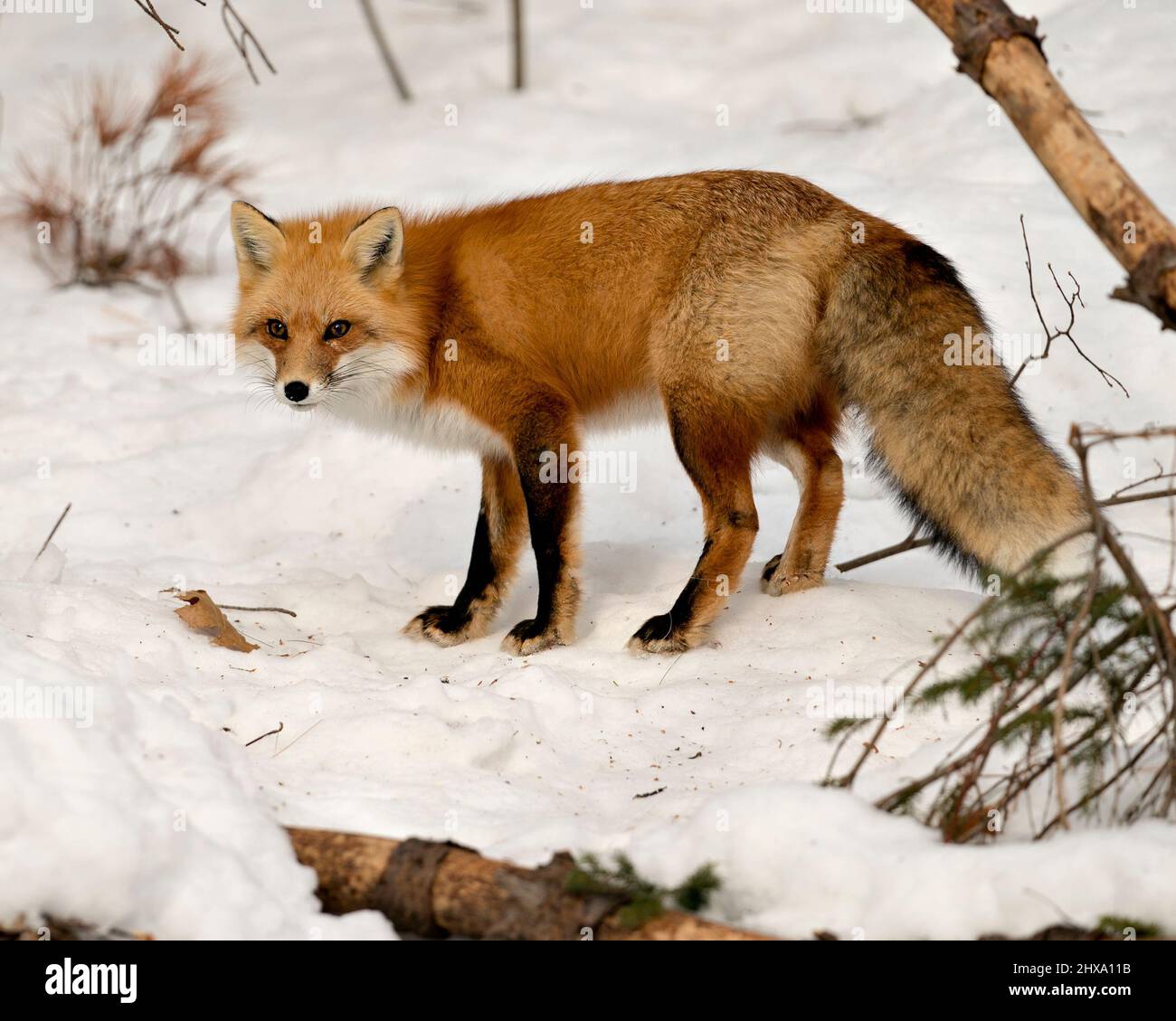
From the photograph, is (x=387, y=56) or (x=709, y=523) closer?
(x=709, y=523)

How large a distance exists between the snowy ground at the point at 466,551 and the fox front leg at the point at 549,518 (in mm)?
151

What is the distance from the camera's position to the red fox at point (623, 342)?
148 inches

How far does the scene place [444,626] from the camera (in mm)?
4348

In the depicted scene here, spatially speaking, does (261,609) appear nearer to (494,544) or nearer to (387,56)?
(494,544)

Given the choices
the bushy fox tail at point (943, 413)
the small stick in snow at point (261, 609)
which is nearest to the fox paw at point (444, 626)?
the small stick in snow at point (261, 609)

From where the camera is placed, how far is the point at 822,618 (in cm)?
400

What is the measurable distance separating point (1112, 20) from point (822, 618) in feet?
17.2

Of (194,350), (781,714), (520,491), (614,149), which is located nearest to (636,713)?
(781,714)

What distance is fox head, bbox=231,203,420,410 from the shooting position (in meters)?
4.10

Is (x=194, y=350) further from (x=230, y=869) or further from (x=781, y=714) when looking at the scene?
(x=230, y=869)

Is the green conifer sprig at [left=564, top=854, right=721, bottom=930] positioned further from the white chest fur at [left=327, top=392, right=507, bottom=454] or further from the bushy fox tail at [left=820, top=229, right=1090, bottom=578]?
the white chest fur at [left=327, top=392, right=507, bottom=454]

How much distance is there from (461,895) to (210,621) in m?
1.88

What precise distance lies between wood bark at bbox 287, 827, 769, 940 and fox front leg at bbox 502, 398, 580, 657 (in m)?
1.71

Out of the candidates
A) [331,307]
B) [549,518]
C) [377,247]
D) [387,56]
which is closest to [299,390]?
[331,307]
